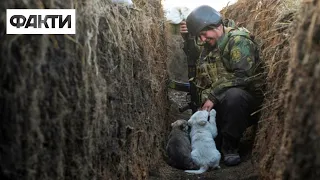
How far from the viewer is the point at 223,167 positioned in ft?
17.5

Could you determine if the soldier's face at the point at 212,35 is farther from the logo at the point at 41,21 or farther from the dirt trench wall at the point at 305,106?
the logo at the point at 41,21

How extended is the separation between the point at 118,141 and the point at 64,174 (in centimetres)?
92

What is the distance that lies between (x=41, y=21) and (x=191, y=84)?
183 inches

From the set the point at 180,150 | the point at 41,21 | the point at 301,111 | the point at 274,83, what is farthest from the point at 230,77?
the point at 41,21

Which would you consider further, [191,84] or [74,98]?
[191,84]

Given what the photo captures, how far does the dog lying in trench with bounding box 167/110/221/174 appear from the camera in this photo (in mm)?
4996

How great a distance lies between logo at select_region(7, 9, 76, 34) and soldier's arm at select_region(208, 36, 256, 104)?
9.94 ft

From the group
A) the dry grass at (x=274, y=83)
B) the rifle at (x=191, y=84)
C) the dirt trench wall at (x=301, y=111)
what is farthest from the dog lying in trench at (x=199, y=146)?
the rifle at (x=191, y=84)

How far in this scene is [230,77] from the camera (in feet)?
17.9

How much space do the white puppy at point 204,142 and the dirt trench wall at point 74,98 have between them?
1.01m

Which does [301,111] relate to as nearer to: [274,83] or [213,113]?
[274,83]

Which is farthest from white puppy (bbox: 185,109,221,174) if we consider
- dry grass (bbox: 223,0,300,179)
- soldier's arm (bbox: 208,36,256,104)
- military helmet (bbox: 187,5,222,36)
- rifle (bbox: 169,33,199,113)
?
rifle (bbox: 169,33,199,113)

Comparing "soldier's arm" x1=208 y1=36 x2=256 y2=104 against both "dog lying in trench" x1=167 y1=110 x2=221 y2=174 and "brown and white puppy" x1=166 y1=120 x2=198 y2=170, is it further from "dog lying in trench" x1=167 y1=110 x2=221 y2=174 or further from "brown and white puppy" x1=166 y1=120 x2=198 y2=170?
"brown and white puppy" x1=166 y1=120 x2=198 y2=170

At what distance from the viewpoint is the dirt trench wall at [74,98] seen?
2266mm
